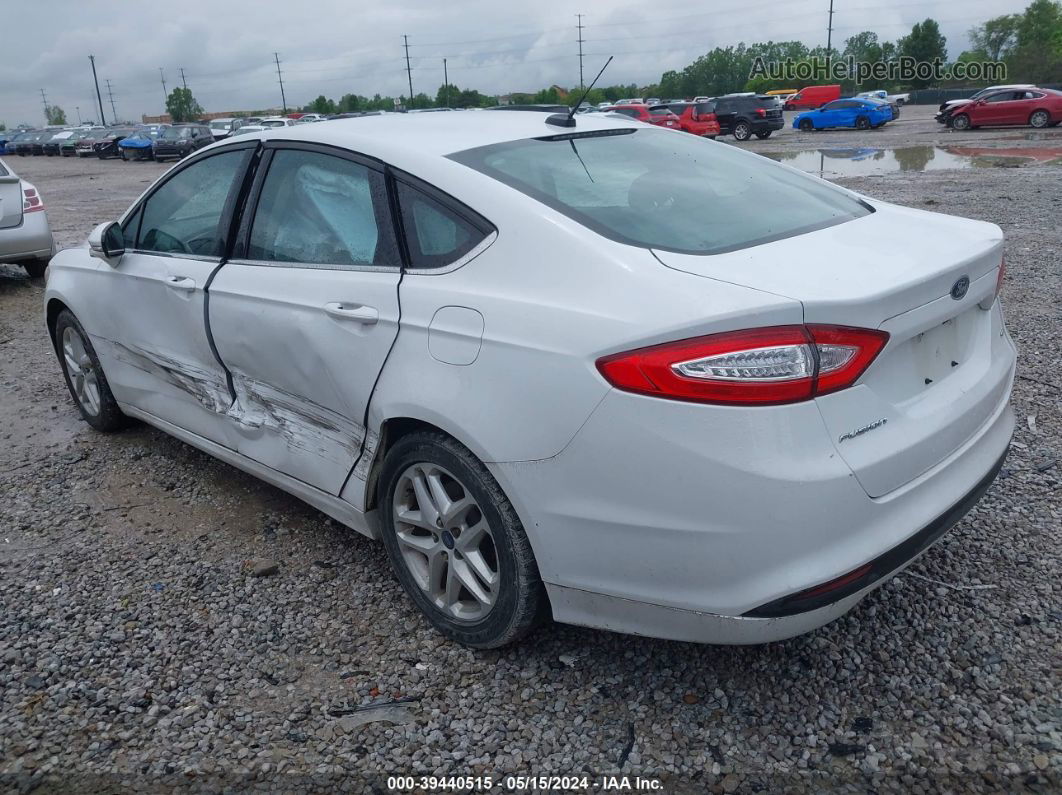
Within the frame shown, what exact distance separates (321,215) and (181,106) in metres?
116

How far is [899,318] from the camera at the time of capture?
2230mm

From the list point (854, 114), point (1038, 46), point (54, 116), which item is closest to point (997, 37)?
point (1038, 46)

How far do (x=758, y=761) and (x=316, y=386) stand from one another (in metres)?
1.81

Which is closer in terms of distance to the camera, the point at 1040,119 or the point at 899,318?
the point at 899,318

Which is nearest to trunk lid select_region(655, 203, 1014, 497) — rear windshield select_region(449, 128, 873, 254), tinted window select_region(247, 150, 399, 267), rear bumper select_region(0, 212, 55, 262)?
rear windshield select_region(449, 128, 873, 254)

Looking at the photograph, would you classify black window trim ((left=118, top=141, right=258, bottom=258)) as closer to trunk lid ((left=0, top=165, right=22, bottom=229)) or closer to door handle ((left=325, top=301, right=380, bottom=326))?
door handle ((left=325, top=301, right=380, bottom=326))

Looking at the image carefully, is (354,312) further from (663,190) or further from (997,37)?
(997,37)

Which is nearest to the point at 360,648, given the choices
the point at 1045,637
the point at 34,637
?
the point at 34,637

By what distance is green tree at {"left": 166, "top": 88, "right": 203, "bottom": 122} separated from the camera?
105 m

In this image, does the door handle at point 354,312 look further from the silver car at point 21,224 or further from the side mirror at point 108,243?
the silver car at point 21,224

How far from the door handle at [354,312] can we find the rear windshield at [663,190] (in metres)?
0.56

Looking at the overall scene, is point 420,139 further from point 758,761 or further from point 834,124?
point 834,124

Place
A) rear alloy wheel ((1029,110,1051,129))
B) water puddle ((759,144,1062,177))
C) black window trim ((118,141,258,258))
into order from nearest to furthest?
black window trim ((118,141,258,258)) < water puddle ((759,144,1062,177)) < rear alloy wheel ((1029,110,1051,129))

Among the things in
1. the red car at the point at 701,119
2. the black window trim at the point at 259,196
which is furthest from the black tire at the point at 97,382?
the red car at the point at 701,119
